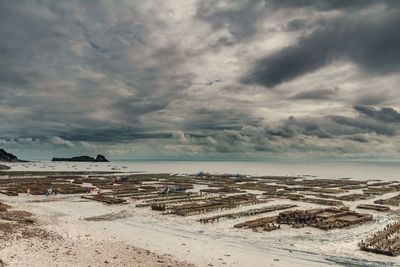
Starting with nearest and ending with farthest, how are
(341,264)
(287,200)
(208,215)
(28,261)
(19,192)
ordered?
(28,261) < (341,264) < (208,215) < (287,200) < (19,192)

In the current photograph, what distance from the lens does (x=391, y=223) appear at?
59156 mm

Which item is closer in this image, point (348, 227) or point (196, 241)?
point (196, 241)

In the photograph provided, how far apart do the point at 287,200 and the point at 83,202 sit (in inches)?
1842

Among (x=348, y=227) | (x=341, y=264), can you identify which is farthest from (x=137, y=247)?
(x=348, y=227)

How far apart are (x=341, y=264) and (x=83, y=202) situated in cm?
5902

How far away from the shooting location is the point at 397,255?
39719 mm

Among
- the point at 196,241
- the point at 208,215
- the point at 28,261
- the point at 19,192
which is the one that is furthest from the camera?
the point at 19,192

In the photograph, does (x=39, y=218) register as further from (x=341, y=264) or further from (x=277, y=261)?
(x=341, y=264)

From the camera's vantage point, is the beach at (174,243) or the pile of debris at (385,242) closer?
the beach at (174,243)

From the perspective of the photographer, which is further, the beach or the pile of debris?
the pile of debris

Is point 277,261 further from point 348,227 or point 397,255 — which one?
point 348,227

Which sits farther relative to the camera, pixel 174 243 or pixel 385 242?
pixel 385 242

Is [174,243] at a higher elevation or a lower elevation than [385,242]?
lower

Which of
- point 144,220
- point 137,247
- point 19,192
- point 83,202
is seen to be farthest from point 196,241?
point 19,192
